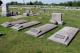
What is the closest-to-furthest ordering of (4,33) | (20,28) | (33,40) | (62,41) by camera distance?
(62,41) < (33,40) < (4,33) < (20,28)

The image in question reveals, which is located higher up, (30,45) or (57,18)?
(57,18)

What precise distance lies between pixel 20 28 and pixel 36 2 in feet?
308

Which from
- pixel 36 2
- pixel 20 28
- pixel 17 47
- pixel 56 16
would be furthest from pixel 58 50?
pixel 36 2

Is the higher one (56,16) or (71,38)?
(56,16)

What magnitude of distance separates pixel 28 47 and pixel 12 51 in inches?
48.4

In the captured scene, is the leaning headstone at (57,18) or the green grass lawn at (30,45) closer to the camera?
the green grass lawn at (30,45)

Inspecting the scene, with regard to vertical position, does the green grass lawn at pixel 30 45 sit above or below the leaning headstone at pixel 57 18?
below

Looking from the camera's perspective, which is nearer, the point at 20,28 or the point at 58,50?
the point at 58,50

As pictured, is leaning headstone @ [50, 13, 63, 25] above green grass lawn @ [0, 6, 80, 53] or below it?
above

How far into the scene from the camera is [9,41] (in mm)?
13352

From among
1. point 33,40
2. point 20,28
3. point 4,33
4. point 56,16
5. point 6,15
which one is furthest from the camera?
point 6,15

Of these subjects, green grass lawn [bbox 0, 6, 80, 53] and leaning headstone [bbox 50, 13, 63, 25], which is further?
leaning headstone [bbox 50, 13, 63, 25]

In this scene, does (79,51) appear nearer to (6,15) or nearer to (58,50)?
(58,50)

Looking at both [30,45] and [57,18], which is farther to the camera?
[57,18]
